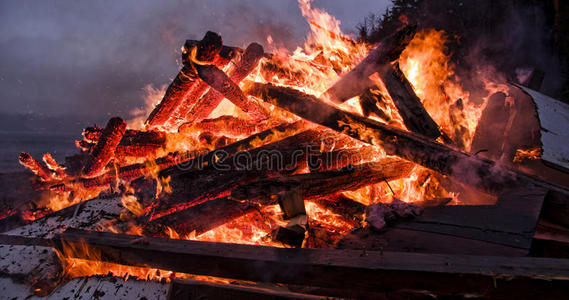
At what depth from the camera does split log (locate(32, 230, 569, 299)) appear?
3.86 feet

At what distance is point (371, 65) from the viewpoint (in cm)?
312

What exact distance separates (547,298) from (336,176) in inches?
76.0

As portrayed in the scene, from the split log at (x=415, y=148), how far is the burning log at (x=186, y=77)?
1.02 meters

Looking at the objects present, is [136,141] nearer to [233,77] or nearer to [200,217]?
[233,77]

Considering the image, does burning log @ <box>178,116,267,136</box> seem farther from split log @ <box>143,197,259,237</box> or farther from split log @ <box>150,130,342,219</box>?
split log @ <box>143,197,259,237</box>

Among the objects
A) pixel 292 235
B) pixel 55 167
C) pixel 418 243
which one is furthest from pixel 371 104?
pixel 55 167

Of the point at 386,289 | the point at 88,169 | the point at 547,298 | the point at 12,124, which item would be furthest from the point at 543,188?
the point at 12,124

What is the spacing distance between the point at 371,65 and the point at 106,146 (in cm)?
401

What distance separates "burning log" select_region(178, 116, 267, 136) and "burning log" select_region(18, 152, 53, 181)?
3.17 meters

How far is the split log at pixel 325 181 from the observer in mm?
2408

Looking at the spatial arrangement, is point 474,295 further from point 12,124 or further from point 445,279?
point 12,124

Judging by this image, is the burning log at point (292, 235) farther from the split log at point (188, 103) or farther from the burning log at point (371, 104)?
the split log at point (188, 103)

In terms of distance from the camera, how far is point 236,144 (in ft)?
12.8

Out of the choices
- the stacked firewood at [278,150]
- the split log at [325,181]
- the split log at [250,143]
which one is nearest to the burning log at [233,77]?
the stacked firewood at [278,150]
